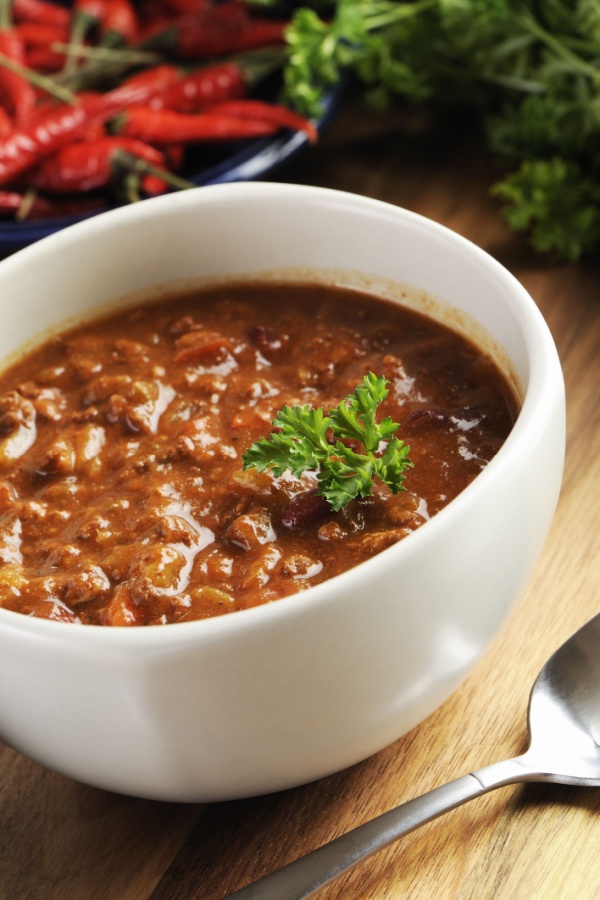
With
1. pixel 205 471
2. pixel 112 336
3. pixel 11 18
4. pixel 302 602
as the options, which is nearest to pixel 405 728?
pixel 302 602

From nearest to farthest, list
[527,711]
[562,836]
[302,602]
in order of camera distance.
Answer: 1. [302,602]
2. [562,836]
3. [527,711]

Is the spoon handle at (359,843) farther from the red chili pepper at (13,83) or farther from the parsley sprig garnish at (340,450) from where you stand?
the red chili pepper at (13,83)

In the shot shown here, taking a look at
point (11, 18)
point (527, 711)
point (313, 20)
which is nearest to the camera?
point (527, 711)

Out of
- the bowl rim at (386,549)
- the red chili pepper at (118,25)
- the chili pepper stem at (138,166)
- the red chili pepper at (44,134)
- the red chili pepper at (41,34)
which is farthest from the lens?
the red chili pepper at (41,34)

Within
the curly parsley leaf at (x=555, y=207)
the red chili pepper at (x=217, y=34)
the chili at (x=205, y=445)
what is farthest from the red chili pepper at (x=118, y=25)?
the chili at (x=205, y=445)

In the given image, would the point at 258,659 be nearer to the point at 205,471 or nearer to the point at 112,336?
the point at 205,471

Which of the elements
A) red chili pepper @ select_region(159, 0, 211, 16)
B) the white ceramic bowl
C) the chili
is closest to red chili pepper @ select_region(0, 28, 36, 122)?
red chili pepper @ select_region(159, 0, 211, 16)

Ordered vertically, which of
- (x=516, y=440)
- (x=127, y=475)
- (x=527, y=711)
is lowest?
(x=527, y=711)
